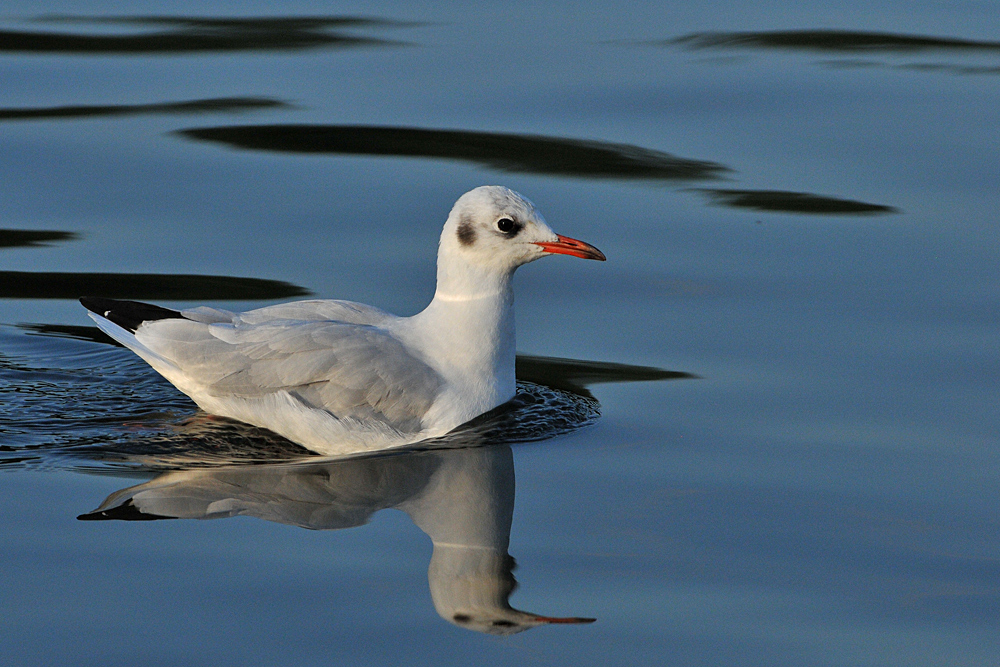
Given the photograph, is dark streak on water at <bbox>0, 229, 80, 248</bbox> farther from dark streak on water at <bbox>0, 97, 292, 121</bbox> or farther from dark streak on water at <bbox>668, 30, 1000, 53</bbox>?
dark streak on water at <bbox>668, 30, 1000, 53</bbox>

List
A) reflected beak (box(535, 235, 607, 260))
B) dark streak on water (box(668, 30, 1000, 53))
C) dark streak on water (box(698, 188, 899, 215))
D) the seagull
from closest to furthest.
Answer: the seagull, reflected beak (box(535, 235, 607, 260)), dark streak on water (box(698, 188, 899, 215)), dark streak on water (box(668, 30, 1000, 53))

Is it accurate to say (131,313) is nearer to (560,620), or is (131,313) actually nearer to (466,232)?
(466,232)

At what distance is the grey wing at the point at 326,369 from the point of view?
7.67 meters

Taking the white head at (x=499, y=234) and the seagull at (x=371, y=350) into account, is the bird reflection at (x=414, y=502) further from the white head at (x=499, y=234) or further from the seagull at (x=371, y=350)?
the white head at (x=499, y=234)

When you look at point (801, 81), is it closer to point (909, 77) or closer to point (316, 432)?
point (909, 77)

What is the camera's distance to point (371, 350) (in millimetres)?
7746

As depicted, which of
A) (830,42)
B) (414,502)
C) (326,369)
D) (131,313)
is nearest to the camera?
(414,502)

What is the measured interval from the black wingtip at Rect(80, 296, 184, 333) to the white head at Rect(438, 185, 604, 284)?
1.67 metres

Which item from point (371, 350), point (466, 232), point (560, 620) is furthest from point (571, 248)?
point (560, 620)

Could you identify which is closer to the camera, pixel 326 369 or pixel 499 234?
pixel 326 369

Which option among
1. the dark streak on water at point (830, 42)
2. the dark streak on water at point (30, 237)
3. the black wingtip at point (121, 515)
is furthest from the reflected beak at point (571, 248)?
the dark streak on water at point (830, 42)

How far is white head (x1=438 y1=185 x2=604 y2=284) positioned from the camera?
7.81 metres

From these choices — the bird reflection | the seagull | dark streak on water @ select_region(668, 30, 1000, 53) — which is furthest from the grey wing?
dark streak on water @ select_region(668, 30, 1000, 53)

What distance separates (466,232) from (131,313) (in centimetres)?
199
